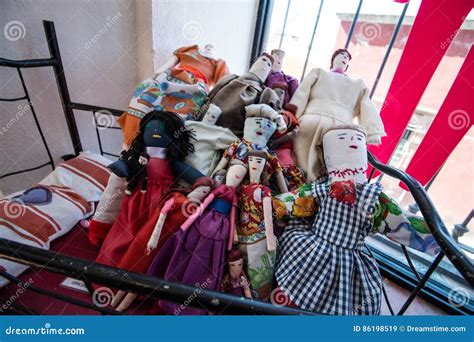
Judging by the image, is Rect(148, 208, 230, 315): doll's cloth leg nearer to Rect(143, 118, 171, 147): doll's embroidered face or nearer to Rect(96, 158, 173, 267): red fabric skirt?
Rect(96, 158, 173, 267): red fabric skirt

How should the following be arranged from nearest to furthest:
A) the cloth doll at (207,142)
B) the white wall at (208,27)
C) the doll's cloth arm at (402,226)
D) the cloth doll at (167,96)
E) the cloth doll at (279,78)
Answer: the doll's cloth arm at (402,226) < the cloth doll at (207,142) < the cloth doll at (167,96) < the cloth doll at (279,78) < the white wall at (208,27)

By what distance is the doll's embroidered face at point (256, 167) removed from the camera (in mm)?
762

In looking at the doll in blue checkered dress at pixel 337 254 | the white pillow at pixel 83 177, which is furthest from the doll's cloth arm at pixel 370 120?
the white pillow at pixel 83 177

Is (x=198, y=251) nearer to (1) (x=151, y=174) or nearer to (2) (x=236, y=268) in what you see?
(2) (x=236, y=268)

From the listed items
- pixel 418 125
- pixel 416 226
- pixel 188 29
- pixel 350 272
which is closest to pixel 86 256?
pixel 350 272

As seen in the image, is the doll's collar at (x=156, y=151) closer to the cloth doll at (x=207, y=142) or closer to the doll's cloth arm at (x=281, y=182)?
the cloth doll at (x=207, y=142)

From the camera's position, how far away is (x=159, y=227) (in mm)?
663

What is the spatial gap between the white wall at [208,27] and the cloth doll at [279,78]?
0.52 meters

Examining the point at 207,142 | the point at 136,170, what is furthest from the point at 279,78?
the point at 136,170

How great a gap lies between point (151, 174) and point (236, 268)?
389 mm

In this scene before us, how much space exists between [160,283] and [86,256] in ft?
1.87

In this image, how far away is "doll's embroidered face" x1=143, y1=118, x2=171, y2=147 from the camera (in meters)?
0.78
